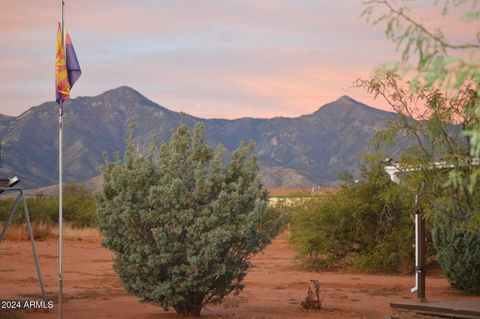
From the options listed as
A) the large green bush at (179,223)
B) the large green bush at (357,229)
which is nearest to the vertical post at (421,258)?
the large green bush at (179,223)

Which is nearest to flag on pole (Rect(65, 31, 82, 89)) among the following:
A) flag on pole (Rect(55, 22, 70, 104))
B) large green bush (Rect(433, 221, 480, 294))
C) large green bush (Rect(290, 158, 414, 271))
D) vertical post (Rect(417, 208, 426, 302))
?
flag on pole (Rect(55, 22, 70, 104))

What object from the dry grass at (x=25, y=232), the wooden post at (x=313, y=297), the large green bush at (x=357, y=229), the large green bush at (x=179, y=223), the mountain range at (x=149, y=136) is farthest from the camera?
the mountain range at (x=149, y=136)

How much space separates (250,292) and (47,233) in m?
25.6

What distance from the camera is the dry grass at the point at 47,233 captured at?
43.4 metres

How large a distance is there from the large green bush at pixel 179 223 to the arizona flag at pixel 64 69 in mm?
1950

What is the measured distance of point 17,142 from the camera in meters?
159

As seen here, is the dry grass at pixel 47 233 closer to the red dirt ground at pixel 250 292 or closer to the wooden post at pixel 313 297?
the red dirt ground at pixel 250 292

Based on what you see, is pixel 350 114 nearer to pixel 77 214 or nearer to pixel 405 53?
pixel 77 214

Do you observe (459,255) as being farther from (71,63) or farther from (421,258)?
(71,63)

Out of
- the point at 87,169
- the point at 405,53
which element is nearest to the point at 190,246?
the point at 405,53

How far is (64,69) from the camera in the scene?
580 inches

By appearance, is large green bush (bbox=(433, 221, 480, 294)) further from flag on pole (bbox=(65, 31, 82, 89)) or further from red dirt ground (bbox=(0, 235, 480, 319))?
flag on pole (bbox=(65, 31, 82, 89))

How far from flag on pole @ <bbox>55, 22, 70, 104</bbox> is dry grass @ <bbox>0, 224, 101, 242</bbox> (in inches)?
1157

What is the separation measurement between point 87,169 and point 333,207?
120m
